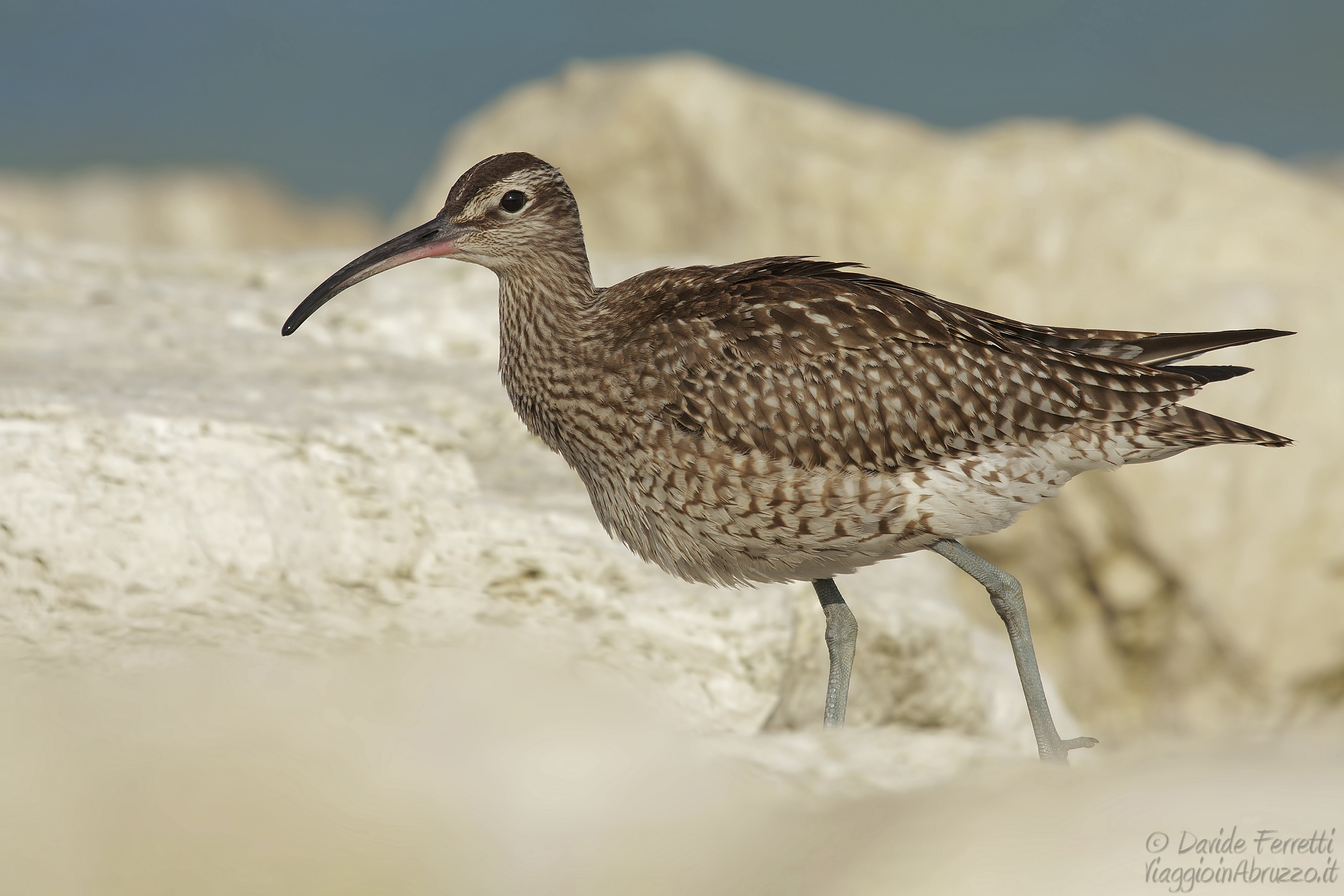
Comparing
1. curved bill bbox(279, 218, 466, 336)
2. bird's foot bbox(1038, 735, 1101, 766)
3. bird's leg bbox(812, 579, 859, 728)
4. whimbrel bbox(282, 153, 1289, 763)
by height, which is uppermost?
curved bill bbox(279, 218, 466, 336)

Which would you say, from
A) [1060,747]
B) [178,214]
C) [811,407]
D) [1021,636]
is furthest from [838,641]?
[178,214]

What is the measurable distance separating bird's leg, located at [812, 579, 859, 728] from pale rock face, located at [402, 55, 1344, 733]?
710cm

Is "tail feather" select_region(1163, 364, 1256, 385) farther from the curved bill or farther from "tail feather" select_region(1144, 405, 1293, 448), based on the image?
the curved bill

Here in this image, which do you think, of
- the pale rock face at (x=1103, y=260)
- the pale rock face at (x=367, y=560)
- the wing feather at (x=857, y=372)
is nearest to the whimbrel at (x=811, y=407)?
the wing feather at (x=857, y=372)

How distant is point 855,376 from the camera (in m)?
5.91

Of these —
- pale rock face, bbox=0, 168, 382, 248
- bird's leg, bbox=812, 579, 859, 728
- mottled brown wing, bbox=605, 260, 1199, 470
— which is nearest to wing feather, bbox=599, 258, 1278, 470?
mottled brown wing, bbox=605, 260, 1199, 470

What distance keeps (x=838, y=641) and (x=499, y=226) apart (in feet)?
9.12

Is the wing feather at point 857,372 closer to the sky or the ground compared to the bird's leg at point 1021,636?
closer to the sky

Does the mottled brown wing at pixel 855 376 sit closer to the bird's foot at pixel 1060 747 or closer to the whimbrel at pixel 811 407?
the whimbrel at pixel 811 407

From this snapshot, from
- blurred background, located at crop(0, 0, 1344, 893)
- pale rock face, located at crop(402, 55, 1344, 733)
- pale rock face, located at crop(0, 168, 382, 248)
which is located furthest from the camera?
pale rock face, located at crop(0, 168, 382, 248)

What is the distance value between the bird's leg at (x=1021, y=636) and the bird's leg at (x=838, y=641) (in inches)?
28.7

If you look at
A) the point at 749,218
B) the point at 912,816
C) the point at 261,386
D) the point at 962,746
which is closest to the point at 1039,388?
the point at 962,746

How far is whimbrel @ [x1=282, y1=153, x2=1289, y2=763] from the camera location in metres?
5.80

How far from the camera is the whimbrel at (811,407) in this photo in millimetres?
5801
